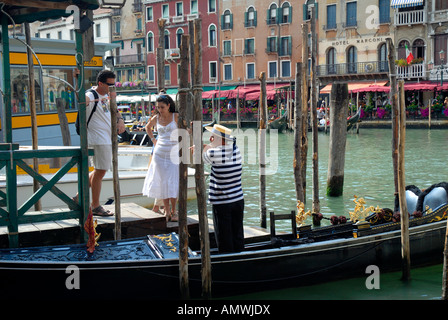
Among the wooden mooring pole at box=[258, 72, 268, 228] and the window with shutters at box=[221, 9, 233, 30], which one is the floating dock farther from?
the window with shutters at box=[221, 9, 233, 30]

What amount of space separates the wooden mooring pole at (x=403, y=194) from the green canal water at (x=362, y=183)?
0.17 metres

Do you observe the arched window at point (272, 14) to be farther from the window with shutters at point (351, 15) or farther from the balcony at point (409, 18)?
the balcony at point (409, 18)

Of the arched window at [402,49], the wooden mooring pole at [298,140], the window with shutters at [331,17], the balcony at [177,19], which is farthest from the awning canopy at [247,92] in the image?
the wooden mooring pole at [298,140]

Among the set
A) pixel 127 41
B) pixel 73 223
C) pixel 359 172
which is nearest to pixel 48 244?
pixel 73 223

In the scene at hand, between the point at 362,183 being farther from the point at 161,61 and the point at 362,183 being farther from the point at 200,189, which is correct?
the point at 200,189

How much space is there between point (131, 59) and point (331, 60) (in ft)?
44.1

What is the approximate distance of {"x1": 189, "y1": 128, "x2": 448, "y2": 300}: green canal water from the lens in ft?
15.8

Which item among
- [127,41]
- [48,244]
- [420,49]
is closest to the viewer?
[48,244]

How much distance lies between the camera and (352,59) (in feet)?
90.7

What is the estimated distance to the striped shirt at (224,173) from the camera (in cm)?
424

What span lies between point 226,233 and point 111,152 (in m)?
1.27

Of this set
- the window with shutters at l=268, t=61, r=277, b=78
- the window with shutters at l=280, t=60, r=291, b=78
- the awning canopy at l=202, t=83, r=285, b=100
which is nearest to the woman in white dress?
Answer: the awning canopy at l=202, t=83, r=285, b=100

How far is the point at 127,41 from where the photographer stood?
3738 cm
